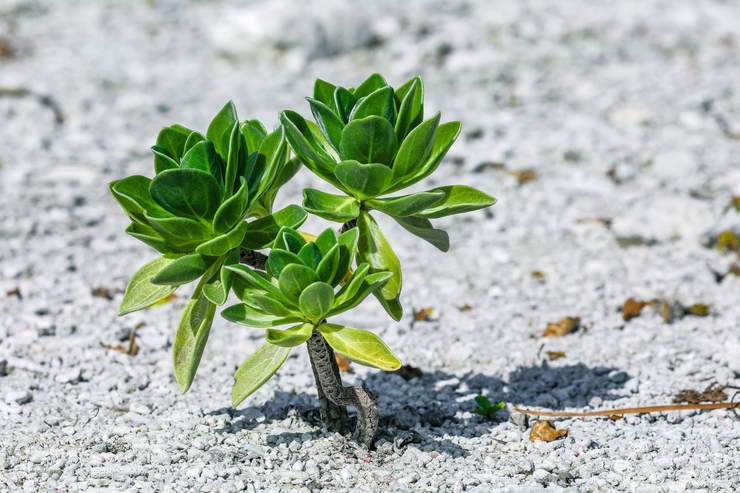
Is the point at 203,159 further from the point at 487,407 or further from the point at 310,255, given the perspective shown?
the point at 487,407

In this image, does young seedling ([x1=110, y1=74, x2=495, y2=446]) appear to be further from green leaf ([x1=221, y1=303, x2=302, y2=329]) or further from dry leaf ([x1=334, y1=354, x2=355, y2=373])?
dry leaf ([x1=334, y1=354, x2=355, y2=373])

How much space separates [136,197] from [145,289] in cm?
30

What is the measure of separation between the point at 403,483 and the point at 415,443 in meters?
0.25

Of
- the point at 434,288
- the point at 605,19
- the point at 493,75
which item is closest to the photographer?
the point at 434,288

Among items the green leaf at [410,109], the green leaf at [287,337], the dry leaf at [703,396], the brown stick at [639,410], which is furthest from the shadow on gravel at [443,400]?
the green leaf at [410,109]

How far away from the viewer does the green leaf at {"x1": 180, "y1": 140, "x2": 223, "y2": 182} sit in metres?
2.57

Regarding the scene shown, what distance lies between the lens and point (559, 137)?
614 centimetres

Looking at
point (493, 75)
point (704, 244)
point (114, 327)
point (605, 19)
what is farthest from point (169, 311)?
point (605, 19)

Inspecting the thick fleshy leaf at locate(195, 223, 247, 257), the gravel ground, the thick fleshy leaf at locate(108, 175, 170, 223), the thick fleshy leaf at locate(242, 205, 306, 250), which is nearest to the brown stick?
the gravel ground

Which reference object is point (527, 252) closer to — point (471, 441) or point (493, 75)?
point (471, 441)

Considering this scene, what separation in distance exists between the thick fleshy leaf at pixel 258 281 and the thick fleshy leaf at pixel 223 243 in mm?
59

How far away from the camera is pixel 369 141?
2.59 m

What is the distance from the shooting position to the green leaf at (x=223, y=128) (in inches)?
106

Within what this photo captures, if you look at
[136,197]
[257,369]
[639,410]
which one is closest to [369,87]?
[136,197]
